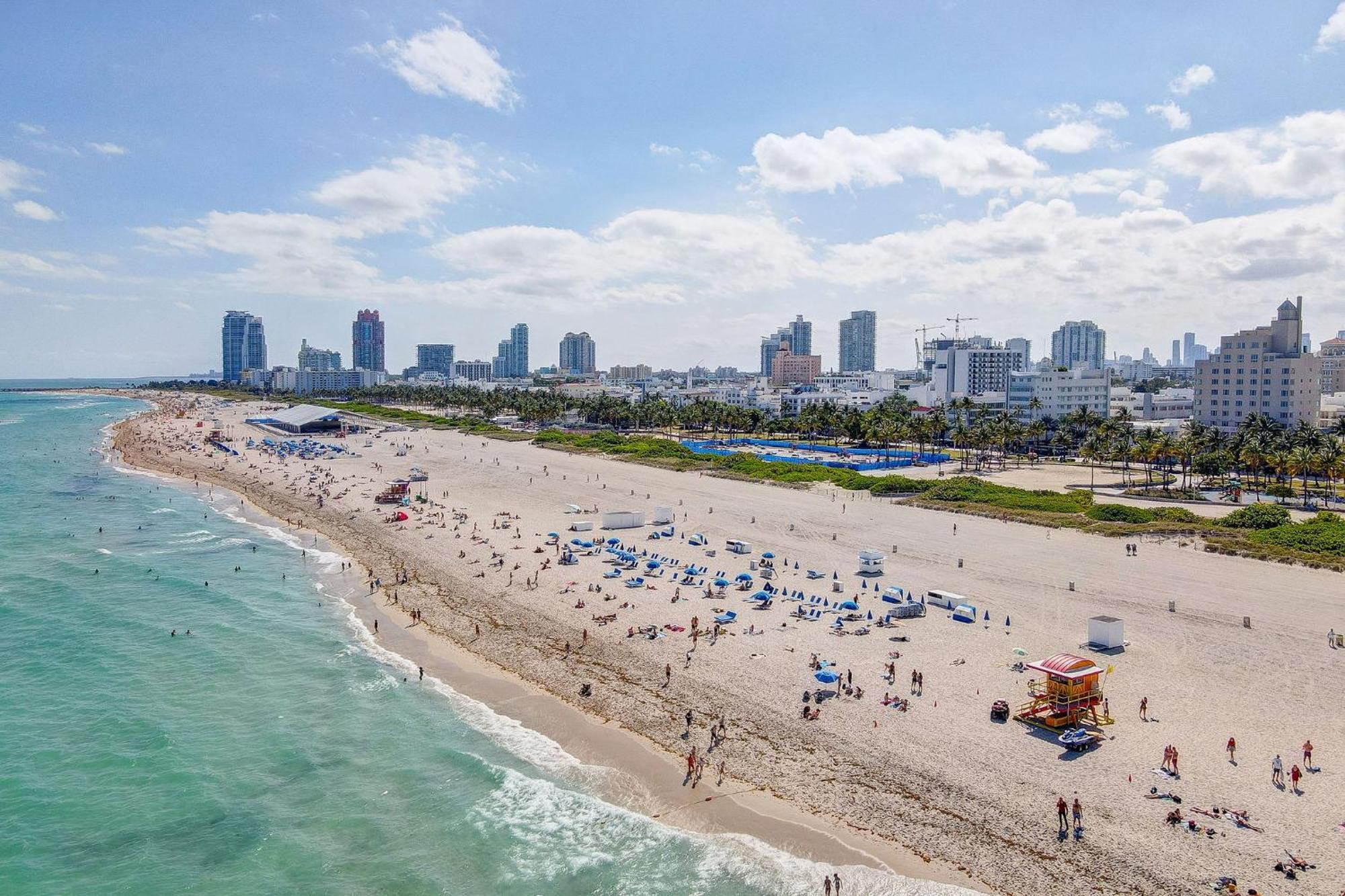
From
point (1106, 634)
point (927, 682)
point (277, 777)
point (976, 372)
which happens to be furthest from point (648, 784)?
point (976, 372)

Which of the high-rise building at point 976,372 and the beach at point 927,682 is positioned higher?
the high-rise building at point 976,372

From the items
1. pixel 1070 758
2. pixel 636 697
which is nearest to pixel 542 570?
pixel 636 697

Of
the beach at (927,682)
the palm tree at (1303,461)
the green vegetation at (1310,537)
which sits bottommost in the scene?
the beach at (927,682)

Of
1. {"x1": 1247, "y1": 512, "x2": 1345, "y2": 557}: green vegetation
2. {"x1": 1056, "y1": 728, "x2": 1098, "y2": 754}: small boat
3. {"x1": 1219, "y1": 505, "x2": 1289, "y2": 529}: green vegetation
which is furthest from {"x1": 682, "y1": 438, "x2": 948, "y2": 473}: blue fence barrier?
{"x1": 1056, "y1": 728, "x2": 1098, "y2": 754}: small boat

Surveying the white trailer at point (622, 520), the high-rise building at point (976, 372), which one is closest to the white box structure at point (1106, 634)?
the white trailer at point (622, 520)

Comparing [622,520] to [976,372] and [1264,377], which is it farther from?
[976,372]

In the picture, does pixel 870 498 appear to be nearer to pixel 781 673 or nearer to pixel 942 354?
pixel 781 673

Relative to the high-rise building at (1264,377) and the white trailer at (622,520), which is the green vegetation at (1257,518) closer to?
the white trailer at (622,520)
